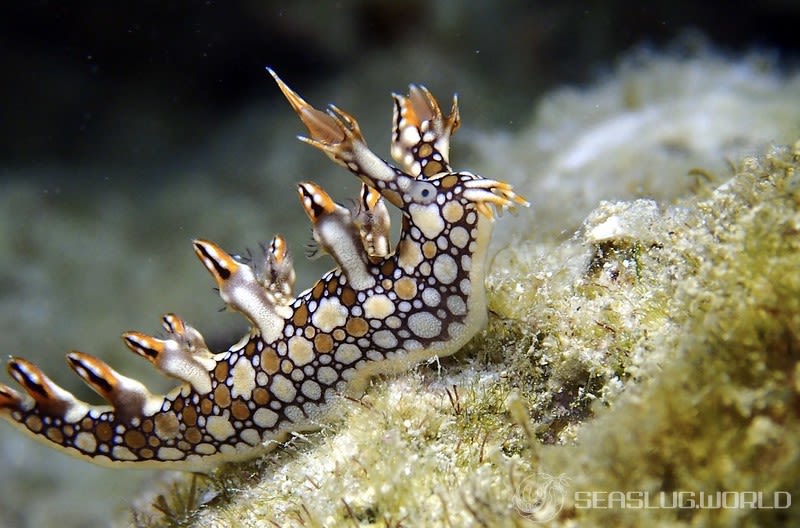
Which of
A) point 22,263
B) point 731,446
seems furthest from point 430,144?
point 22,263

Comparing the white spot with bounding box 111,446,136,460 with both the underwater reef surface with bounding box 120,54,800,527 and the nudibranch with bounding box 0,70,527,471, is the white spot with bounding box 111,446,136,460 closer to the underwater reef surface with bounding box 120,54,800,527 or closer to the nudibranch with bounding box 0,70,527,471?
the nudibranch with bounding box 0,70,527,471

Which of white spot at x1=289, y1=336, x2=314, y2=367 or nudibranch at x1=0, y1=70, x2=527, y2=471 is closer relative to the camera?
nudibranch at x1=0, y1=70, x2=527, y2=471

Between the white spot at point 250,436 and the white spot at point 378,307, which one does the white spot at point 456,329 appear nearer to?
the white spot at point 378,307

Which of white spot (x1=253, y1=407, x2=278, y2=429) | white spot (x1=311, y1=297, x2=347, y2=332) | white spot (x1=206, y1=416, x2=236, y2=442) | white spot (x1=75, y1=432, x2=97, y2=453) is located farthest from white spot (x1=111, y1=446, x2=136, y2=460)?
white spot (x1=311, y1=297, x2=347, y2=332)

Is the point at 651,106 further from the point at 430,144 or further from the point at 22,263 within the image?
the point at 22,263

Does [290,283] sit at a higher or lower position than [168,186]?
lower

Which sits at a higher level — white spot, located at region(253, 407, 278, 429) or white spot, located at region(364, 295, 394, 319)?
white spot, located at region(364, 295, 394, 319)
